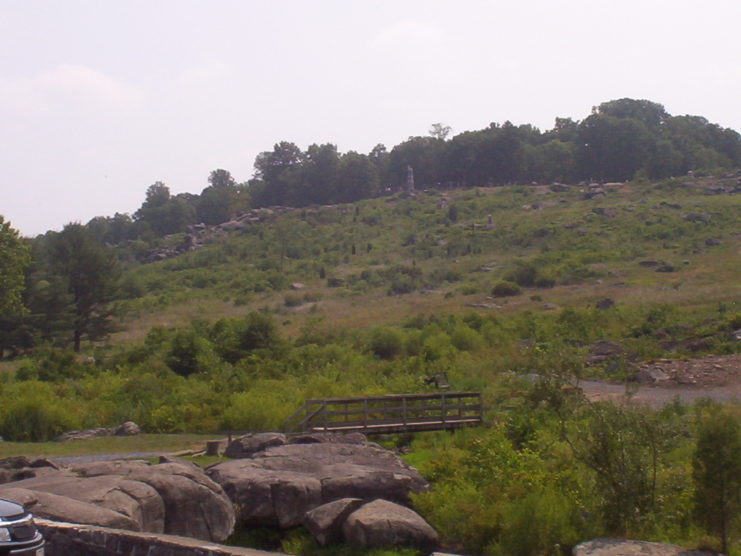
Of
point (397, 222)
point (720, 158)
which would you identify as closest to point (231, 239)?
point (397, 222)

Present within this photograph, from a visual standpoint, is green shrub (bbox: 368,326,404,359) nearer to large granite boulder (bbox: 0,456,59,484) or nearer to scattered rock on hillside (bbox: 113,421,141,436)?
scattered rock on hillside (bbox: 113,421,141,436)

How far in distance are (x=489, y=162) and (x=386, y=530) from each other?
113435 mm

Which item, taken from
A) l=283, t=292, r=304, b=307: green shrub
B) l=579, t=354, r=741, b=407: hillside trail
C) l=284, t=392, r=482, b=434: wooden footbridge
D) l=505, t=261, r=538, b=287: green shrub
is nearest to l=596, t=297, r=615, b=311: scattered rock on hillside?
l=505, t=261, r=538, b=287: green shrub

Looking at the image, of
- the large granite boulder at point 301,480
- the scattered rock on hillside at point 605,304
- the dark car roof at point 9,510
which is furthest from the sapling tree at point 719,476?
the scattered rock on hillside at point 605,304

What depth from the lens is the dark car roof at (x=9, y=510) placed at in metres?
8.89

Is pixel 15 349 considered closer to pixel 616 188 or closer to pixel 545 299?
pixel 545 299

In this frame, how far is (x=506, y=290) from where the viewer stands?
61125mm

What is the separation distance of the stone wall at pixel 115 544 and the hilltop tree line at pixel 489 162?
10444cm

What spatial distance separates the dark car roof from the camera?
8891 mm

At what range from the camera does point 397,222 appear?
102 meters

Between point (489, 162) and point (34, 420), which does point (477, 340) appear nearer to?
point (34, 420)

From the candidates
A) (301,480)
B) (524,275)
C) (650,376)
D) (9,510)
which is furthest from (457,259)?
(9,510)

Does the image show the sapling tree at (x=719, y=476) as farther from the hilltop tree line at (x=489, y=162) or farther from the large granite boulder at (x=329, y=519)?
the hilltop tree line at (x=489, y=162)

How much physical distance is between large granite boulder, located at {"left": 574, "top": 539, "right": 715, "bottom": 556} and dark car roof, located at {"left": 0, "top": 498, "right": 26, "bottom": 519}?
22.7ft
